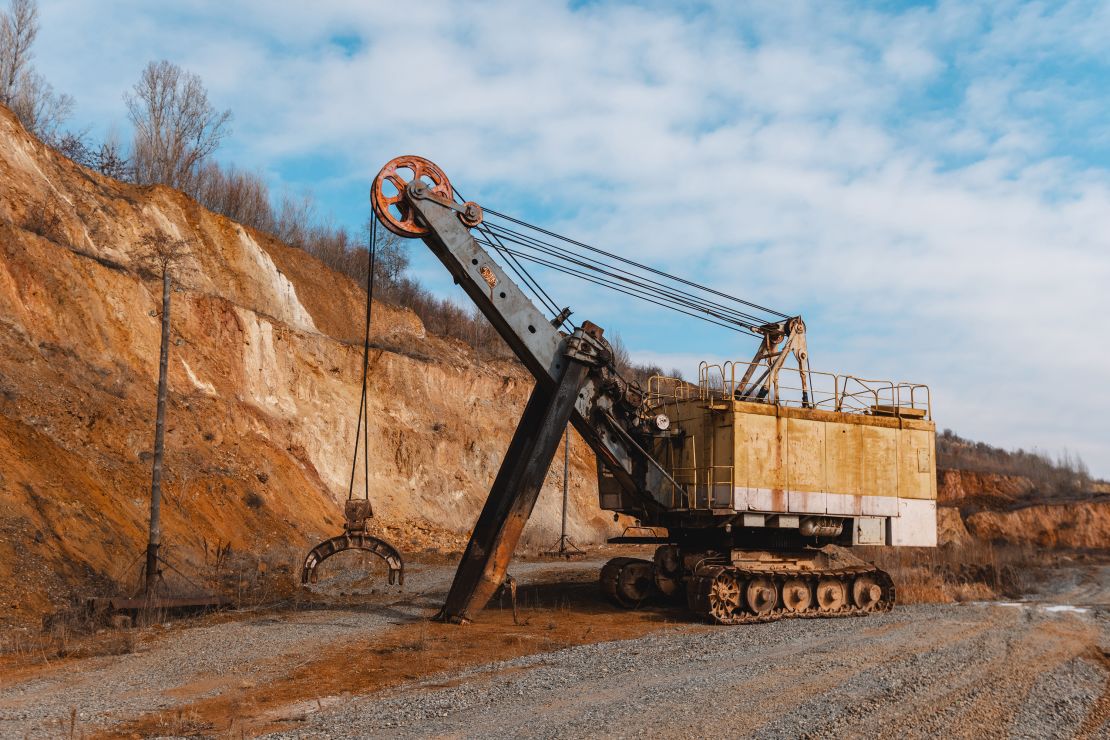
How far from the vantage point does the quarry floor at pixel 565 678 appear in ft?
26.3

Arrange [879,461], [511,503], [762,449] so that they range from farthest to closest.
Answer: [879,461] < [762,449] < [511,503]

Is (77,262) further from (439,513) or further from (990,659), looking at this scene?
(990,659)

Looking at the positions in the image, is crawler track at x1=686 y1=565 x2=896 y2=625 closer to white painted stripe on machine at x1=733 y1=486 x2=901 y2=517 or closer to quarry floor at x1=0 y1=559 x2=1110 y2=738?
quarry floor at x1=0 y1=559 x2=1110 y2=738

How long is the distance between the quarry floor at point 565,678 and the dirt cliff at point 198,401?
4472mm

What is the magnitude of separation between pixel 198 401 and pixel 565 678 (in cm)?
1922

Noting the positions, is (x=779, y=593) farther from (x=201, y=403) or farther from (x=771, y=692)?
(x=201, y=403)

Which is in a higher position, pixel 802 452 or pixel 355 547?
pixel 802 452

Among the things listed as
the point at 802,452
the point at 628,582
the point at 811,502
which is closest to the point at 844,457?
the point at 802,452

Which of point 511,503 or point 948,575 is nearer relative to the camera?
point 511,503

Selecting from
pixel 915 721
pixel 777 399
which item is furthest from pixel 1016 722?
pixel 777 399

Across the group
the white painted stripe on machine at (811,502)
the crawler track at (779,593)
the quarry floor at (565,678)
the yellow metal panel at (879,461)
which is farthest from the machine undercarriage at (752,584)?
the yellow metal panel at (879,461)

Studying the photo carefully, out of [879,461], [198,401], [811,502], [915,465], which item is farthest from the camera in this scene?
[198,401]

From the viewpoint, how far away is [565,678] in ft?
33.0

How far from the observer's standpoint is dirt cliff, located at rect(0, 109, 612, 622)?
709 inches
